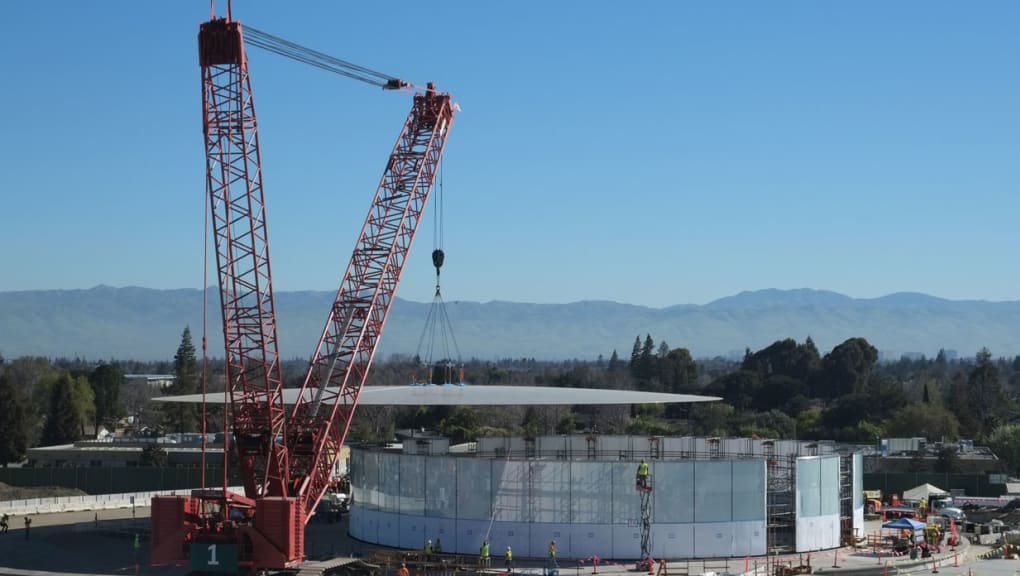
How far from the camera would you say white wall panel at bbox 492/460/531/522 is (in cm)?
5997

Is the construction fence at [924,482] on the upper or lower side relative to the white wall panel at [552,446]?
lower

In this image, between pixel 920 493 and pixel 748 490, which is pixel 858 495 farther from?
pixel 920 493

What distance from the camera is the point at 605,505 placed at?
5944cm

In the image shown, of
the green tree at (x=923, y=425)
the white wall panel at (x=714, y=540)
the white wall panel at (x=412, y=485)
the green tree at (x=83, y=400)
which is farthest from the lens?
the green tree at (x=83, y=400)

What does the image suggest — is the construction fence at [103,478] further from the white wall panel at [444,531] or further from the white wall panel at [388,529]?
the white wall panel at [444,531]

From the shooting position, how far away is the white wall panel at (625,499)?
59438 millimetres

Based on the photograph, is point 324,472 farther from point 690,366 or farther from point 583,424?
point 690,366

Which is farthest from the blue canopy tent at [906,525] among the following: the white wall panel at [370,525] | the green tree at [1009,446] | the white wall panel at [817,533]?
the green tree at [1009,446]

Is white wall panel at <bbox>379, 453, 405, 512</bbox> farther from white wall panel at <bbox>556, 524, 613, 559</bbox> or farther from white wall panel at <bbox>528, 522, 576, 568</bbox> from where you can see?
white wall panel at <bbox>556, 524, 613, 559</bbox>

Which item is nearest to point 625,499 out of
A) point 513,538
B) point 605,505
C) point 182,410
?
point 605,505

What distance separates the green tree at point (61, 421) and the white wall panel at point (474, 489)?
85.0 meters

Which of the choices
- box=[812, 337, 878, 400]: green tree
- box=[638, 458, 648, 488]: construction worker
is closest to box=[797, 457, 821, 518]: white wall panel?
box=[638, 458, 648, 488]: construction worker

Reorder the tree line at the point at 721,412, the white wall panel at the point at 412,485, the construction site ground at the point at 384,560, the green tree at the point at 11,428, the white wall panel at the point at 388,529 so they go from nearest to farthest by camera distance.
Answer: the construction site ground at the point at 384,560
the white wall panel at the point at 412,485
the white wall panel at the point at 388,529
the green tree at the point at 11,428
the tree line at the point at 721,412

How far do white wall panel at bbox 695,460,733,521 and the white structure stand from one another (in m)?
0.04
